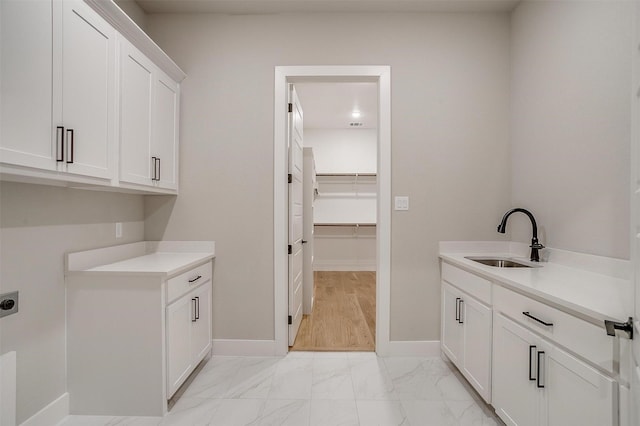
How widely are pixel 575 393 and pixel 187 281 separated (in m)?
2.09

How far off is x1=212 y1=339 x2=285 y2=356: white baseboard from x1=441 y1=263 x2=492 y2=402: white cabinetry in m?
1.39

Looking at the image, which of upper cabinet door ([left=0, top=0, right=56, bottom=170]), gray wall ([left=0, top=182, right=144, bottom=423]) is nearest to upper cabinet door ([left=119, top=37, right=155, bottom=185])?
gray wall ([left=0, top=182, right=144, bottom=423])

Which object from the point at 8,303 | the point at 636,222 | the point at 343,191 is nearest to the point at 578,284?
the point at 636,222

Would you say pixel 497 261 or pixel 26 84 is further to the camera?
pixel 497 261

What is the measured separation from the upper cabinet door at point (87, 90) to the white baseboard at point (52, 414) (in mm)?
1274

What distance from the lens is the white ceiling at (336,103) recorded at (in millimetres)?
4102

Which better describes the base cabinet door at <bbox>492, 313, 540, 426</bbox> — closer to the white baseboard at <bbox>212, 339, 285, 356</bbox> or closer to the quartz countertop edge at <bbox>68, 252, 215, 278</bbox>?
the white baseboard at <bbox>212, 339, 285, 356</bbox>

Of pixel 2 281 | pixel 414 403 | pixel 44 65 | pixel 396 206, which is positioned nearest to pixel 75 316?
pixel 2 281

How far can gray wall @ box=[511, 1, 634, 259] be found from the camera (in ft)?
5.34

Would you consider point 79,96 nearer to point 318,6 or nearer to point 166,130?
point 166,130

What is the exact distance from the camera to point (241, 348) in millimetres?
2559

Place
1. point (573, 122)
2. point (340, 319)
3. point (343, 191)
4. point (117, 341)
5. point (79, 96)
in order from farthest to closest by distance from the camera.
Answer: point (343, 191) → point (340, 319) → point (573, 122) → point (117, 341) → point (79, 96)

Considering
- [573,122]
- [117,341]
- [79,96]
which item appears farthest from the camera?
[573,122]

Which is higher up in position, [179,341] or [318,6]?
[318,6]
